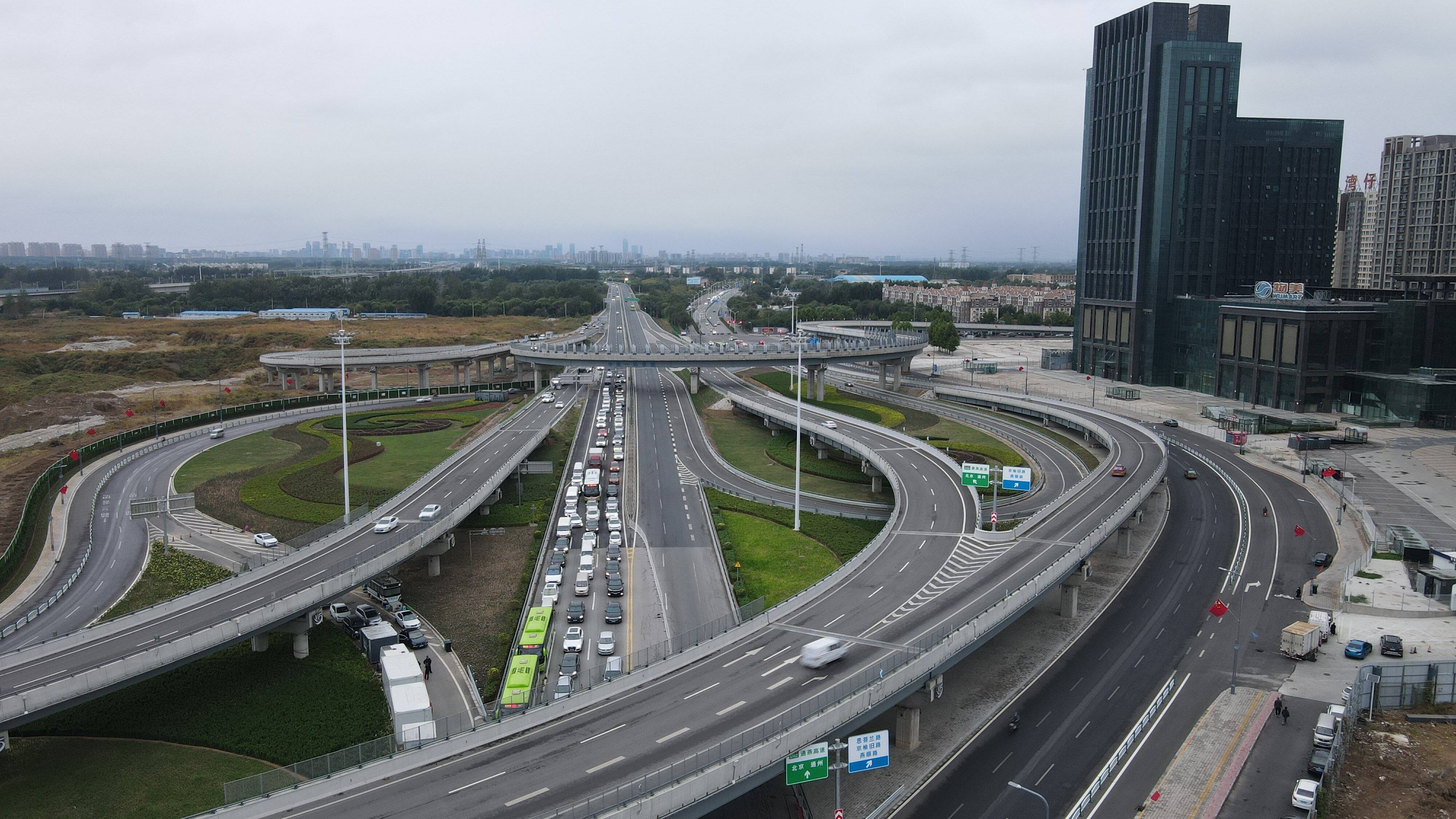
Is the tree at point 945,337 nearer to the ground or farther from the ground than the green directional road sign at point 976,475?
farther from the ground

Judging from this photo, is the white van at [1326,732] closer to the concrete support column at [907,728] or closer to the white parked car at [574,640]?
the concrete support column at [907,728]

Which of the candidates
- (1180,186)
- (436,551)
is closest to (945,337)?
(1180,186)

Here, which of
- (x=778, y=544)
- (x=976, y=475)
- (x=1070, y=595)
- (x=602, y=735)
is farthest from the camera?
(x=778, y=544)

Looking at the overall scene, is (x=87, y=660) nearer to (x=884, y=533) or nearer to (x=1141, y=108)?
(x=884, y=533)

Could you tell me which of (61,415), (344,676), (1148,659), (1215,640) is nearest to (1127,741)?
(1148,659)

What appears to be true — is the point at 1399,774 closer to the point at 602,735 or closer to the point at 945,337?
the point at 602,735

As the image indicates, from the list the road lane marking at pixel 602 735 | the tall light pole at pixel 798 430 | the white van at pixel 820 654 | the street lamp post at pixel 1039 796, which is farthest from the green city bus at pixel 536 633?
the street lamp post at pixel 1039 796
